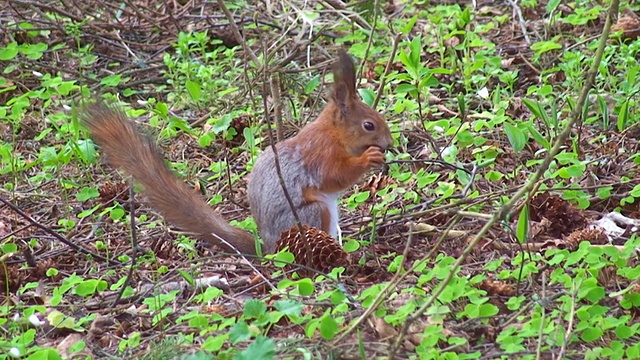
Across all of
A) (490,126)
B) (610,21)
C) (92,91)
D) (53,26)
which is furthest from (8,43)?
(610,21)

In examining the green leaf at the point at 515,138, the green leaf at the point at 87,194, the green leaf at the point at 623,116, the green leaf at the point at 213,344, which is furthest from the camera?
the green leaf at the point at 87,194

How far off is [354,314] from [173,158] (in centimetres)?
229

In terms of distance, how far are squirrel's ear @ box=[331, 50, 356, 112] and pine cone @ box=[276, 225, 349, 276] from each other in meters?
0.71

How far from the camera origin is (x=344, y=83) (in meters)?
4.11

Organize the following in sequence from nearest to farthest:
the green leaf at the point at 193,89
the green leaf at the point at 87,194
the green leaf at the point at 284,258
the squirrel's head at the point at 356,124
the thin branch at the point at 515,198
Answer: the thin branch at the point at 515,198 → the green leaf at the point at 284,258 → the squirrel's head at the point at 356,124 → the green leaf at the point at 87,194 → the green leaf at the point at 193,89

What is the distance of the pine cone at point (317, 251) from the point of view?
358 centimetres

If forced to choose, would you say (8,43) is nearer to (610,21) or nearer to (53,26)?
(53,26)

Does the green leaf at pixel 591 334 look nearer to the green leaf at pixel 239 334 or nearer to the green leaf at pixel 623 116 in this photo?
the green leaf at pixel 239 334

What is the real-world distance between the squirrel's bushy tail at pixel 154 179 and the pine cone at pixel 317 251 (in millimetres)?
363

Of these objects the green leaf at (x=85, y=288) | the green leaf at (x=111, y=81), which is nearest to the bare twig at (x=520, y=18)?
the green leaf at (x=111, y=81)

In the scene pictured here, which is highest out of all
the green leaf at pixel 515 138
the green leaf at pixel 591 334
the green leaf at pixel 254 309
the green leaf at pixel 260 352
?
the green leaf at pixel 260 352

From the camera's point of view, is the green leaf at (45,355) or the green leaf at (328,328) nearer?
the green leaf at (328,328)

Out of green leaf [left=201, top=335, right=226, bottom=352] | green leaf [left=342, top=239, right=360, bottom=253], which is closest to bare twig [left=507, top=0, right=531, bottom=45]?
green leaf [left=342, top=239, right=360, bottom=253]

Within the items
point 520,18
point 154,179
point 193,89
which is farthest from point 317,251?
point 520,18
